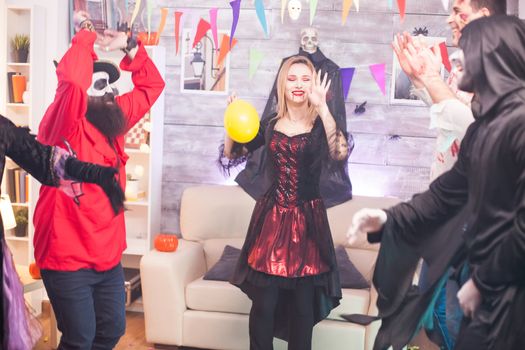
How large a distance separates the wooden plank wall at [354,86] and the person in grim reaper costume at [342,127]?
0.09 metres

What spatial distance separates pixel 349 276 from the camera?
3633 millimetres

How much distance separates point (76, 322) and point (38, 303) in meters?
2.04

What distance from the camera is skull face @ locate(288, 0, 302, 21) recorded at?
13.4 feet

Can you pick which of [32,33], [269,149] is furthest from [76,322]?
[32,33]

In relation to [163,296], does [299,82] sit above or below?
above

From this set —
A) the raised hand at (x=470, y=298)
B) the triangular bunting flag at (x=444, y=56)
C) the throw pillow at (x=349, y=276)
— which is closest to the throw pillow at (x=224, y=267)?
the throw pillow at (x=349, y=276)

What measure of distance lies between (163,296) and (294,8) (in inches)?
74.5

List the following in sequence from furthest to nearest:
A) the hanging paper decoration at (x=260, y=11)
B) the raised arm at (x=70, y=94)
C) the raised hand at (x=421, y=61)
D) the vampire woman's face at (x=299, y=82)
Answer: the hanging paper decoration at (x=260, y=11), the vampire woman's face at (x=299, y=82), the raised arm at (x=70, y=94), the raised hand at (x=421, y=61)

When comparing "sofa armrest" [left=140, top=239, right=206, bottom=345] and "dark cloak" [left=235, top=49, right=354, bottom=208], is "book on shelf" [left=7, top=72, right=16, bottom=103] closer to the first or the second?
"sofa armrest" [left=140, top=239, right=206, bottom=345]

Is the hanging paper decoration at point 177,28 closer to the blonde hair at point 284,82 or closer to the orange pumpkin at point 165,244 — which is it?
the orange pumpkin at point 165,244

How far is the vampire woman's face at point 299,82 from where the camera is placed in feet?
9.77

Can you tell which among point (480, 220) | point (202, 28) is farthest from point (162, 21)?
point (480, 220)

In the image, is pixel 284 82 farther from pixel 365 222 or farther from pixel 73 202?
pixel 365 222

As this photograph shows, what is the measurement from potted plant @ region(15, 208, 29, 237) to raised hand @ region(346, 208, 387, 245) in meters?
2.96
